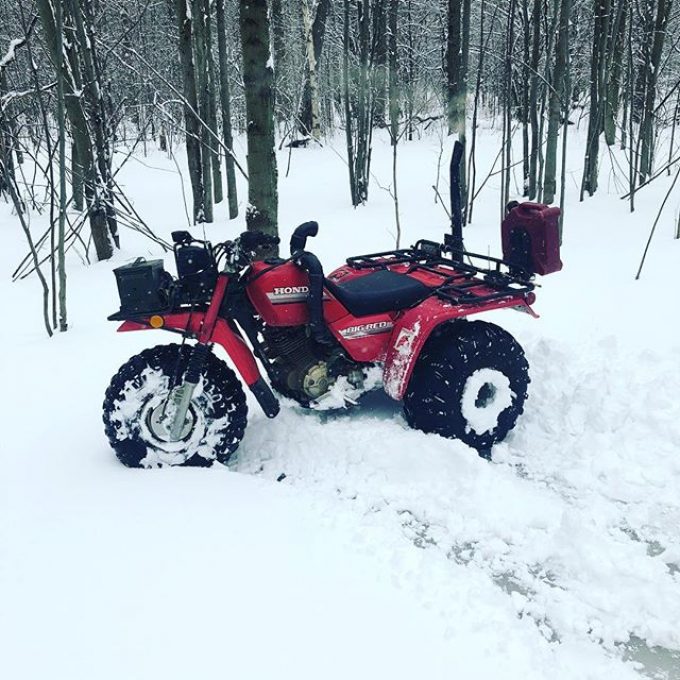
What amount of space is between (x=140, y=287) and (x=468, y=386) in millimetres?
1762

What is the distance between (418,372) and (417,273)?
751 millimetres

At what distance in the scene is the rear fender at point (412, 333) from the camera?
3.29 metres

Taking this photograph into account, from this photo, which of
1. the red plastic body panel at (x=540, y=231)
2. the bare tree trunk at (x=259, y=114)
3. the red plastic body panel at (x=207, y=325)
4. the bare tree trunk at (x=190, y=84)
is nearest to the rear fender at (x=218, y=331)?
the red plastic body panel at (x=207, y=325)

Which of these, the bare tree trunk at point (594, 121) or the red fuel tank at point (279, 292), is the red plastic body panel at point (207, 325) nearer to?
→ the red fuel tank at point (279, 292)

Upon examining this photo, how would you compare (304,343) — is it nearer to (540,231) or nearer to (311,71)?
(540,231)

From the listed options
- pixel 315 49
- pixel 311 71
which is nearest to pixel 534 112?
pixel 311 71

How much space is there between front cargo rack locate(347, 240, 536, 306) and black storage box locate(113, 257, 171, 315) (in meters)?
1.42

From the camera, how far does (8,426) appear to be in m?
3.46

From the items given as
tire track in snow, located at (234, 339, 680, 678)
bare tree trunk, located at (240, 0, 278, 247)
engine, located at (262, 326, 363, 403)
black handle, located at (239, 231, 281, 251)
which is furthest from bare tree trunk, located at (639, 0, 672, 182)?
black handle, located at (239, 231, 281, 251)

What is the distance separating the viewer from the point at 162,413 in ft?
10.0

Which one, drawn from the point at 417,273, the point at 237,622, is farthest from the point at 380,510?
the point at 417,273

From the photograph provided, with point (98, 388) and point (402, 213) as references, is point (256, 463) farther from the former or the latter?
point (402, 213)

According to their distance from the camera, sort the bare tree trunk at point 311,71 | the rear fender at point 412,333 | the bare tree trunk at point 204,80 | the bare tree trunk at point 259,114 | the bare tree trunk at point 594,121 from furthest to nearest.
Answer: the bare tree trunk at point 311,71 → the bare tree trunk at point 204,80 → the bare tree trunk at point 594,121 → the bare tree trunk at point 259,114 → the rear fender at point 412,333

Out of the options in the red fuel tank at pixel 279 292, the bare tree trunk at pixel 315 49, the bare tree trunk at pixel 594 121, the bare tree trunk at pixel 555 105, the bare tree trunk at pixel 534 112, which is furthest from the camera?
the bare tree trunk at pixel 315 49
